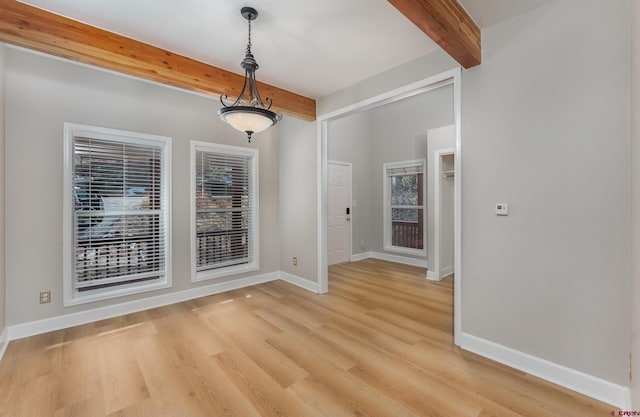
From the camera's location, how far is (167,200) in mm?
3703

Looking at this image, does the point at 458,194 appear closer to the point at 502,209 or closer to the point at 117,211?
the point at 502,209

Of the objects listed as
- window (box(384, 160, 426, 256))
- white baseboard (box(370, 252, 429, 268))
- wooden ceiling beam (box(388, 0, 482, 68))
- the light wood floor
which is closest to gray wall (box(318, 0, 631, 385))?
wooden ceiling beam (box(388, 0, 482, 68))

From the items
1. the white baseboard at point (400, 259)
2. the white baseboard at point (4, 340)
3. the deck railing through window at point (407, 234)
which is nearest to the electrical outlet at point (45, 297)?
the white baseboard at point (4, 340)

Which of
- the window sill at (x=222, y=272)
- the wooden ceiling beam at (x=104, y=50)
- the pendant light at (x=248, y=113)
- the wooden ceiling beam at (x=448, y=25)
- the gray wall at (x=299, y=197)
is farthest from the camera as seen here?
the gray wall at (x=299, y=197)

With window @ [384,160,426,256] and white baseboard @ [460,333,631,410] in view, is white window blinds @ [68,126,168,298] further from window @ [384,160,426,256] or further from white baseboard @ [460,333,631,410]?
window @ [384,160,426,256]

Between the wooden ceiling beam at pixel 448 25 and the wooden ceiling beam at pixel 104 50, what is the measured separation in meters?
2.20

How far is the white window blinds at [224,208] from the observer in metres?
4.07

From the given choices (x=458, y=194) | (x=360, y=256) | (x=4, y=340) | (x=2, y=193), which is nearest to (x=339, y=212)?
(x=360, y=256)

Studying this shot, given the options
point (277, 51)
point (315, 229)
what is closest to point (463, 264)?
point (315, 229)

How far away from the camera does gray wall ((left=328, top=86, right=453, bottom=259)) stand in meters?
5.69

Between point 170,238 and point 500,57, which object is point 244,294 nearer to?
point 170,238

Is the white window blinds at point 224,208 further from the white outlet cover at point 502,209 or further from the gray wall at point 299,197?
the white outlet cover at point 502,209

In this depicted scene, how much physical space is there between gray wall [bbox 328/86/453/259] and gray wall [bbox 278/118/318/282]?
151cm

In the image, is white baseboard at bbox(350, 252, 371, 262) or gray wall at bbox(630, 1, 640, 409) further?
white baseboard at bbox(350, 252, 371, 262)
